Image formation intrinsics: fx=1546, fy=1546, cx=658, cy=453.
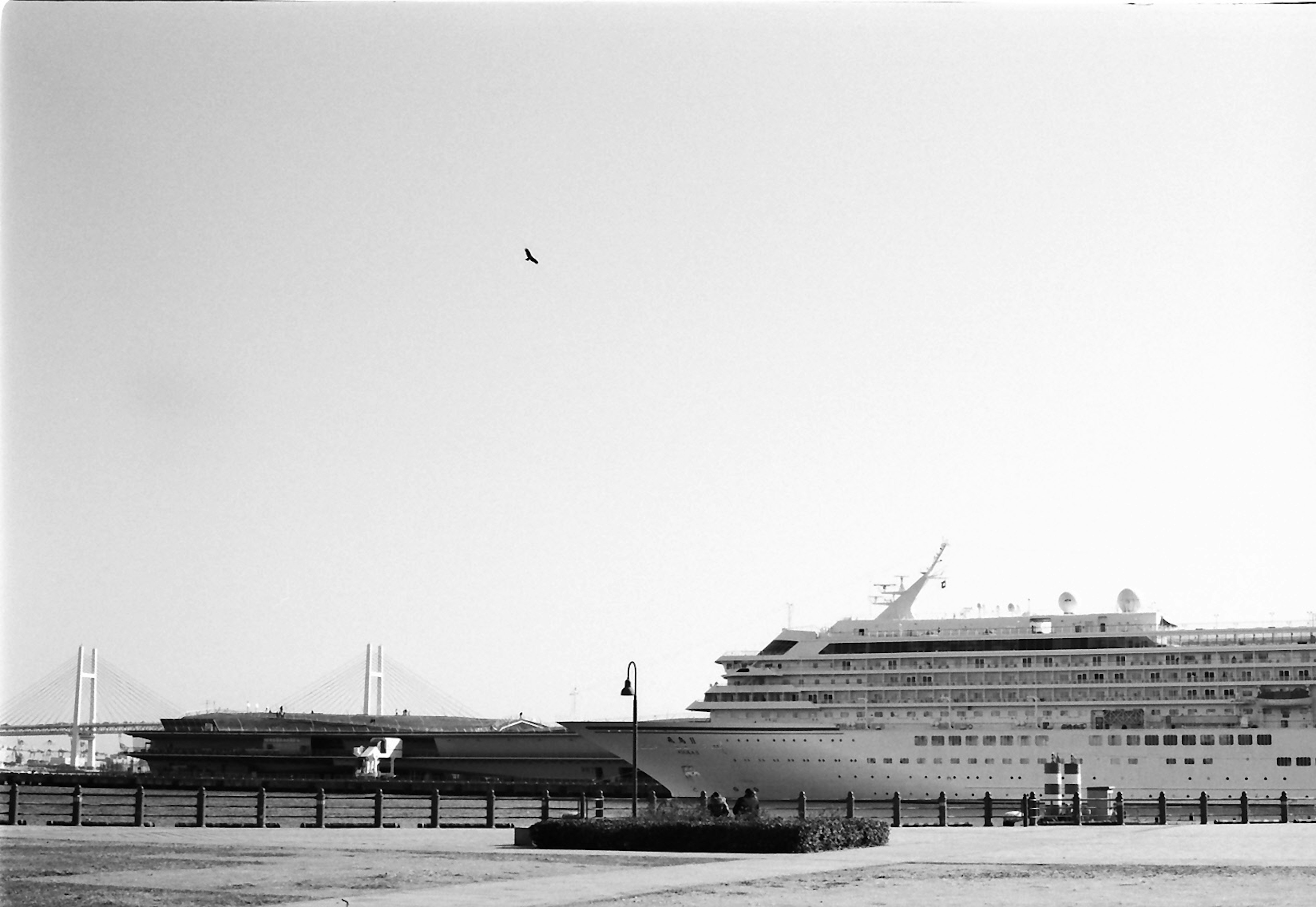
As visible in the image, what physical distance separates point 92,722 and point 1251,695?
105394mm

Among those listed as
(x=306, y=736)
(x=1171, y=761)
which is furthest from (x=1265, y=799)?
(x=306, y=736)

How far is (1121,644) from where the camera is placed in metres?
62.1

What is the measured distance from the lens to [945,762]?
62.0 m

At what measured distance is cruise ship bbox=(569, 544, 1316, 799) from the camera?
2366 inches

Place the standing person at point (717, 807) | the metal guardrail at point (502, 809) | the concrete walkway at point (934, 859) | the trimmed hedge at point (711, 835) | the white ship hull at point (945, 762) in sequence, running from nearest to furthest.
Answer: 1. the concrete walkway at point (934, 859)
2. the trimmed hedge at point (711, 835)
3. the standing person at point (717, 807)
4. the metal guardrail at point (502, 809)
5. the white ship hull at point (945, 762)

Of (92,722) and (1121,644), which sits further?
(92,722)

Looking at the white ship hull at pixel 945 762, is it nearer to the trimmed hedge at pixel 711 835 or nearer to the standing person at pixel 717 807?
the standing person at pixel 717 807

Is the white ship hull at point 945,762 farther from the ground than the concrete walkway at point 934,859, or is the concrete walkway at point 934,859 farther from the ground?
the concrete walkway at point 934,859

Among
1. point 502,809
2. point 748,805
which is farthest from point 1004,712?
point 748,805

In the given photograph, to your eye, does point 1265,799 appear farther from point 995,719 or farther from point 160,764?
point 160,764

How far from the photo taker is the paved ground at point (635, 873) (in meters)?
15.7

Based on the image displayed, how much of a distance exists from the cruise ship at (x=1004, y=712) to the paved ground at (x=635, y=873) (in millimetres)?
35636

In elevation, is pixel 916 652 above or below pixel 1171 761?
above

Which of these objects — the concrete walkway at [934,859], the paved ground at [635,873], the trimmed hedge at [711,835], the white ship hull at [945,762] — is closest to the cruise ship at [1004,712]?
the white ship hull at [945,762]
